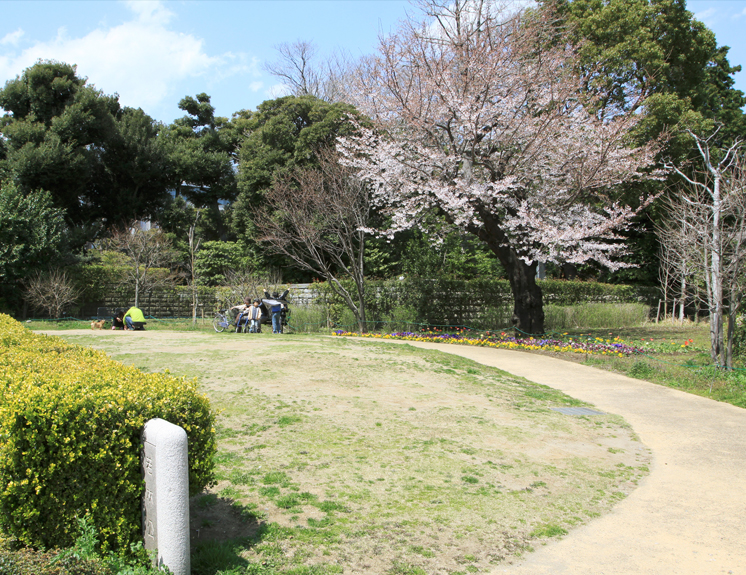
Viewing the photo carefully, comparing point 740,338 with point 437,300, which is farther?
point 437,300

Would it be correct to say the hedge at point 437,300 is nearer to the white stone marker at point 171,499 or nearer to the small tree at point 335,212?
the small tree at point 335,212

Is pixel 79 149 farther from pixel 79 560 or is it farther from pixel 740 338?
pixel 79 560

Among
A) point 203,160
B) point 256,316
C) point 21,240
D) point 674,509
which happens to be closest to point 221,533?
point 674,509

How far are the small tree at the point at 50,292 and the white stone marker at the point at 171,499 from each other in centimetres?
1846

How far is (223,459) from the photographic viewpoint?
462 cm

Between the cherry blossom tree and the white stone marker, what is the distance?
38.3 ft

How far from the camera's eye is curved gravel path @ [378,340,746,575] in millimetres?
3350

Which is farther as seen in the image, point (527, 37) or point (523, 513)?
point (527, 37)

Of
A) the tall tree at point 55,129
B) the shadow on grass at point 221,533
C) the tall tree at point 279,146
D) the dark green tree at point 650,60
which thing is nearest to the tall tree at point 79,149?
the tall tree at point 55,129

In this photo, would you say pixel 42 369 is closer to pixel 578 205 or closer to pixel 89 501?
pixel 89 501

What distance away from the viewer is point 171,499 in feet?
9.12

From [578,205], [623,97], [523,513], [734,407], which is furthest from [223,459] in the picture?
[623,97]

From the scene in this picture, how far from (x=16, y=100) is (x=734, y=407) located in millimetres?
29308

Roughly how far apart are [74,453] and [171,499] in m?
0.53
